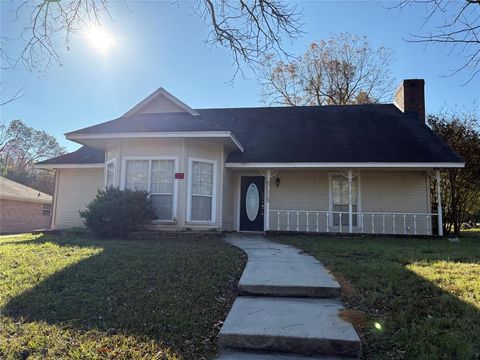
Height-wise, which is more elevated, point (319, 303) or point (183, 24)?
point (183, 24)

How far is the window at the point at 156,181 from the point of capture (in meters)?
11.4

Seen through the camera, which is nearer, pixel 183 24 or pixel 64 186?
pixel 183 24

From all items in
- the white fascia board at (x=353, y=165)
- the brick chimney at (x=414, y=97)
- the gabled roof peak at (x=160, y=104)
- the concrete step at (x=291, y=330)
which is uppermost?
the brick chimney at (x=414, y=97)

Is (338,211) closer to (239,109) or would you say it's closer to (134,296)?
(239,109)

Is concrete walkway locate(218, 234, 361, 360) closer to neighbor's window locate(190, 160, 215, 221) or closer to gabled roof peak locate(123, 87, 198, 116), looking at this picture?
neighbor's window locate(190, 160, 215, 221)

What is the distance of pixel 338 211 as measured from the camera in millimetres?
13641

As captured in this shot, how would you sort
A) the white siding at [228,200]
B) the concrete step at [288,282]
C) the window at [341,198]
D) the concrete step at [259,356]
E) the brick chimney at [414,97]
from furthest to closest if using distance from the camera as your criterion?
the brick chimney at [414,97]
the window at [341,198]
the white siding at [228,200]
the concrete step at [288,282]
the concrete step at [259,356]

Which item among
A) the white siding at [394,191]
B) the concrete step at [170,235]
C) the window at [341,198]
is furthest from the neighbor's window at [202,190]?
the white siding at [394,191]

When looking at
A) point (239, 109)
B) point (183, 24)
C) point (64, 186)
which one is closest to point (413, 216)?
point (239, 109)

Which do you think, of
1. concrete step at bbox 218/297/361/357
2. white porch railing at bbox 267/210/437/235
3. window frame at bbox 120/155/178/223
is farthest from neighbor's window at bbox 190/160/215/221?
concrete step at bbox 218/297/361/357

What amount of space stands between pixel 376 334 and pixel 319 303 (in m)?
1.03

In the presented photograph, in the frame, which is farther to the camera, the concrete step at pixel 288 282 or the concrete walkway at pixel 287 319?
the concrete step at pixel 288 282

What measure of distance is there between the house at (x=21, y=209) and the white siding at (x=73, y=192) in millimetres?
10694

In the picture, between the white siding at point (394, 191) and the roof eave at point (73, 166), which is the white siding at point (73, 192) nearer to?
the roof eave at point (73, 166)
